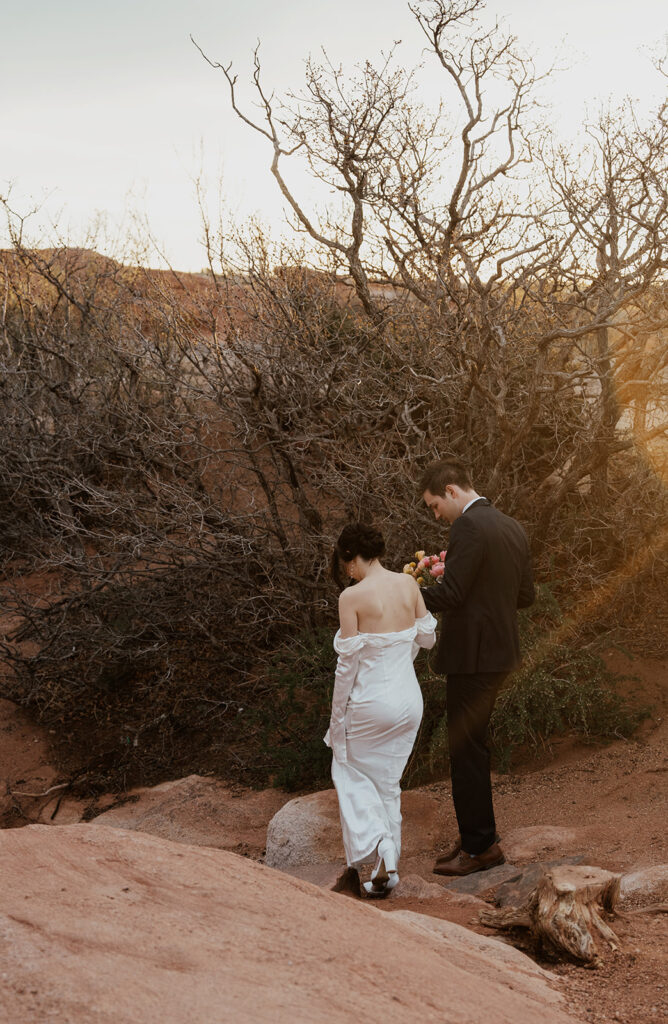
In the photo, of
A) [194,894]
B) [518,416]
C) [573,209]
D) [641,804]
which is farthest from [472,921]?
[573,209]

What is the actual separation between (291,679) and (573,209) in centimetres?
567

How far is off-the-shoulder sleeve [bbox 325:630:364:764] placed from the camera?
447 centimetres

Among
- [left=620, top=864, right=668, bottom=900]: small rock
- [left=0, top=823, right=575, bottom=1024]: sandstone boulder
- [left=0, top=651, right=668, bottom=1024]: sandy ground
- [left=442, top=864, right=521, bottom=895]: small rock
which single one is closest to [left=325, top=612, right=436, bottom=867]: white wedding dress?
[left=442, top=864, right=521, bottom=895]: small rock

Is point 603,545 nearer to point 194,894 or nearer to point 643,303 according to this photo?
point 643,303

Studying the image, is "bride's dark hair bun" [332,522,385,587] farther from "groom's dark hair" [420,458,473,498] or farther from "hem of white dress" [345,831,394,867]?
"hem of white dress" [345,831,394,867]

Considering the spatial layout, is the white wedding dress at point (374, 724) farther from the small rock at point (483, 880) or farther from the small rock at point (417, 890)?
the small rock at point (483, 880)

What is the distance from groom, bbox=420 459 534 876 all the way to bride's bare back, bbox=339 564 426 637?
0.13m

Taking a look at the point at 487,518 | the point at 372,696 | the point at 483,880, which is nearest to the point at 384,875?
the point at 483,880

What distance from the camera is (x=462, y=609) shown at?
464 cm

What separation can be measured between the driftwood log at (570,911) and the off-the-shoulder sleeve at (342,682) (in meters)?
1.27

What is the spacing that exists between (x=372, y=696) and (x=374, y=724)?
14cm

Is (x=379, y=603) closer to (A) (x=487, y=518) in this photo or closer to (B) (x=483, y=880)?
(A) (x=487, y=518)

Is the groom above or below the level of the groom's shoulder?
below

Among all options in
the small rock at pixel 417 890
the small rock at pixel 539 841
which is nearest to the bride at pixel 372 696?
the small rock at pixel 417 890
